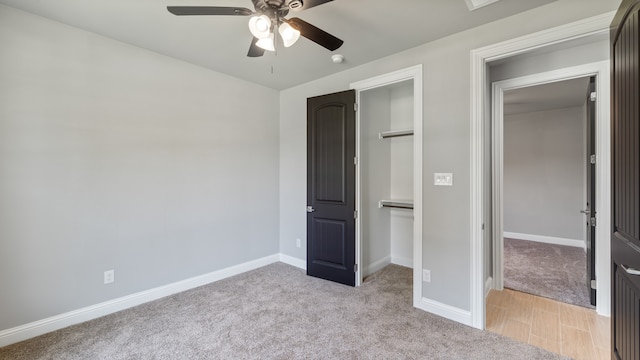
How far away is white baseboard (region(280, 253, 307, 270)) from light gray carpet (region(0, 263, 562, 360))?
0.76 m

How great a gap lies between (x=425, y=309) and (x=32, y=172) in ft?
12.0

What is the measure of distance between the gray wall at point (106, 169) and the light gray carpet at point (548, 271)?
3.60m

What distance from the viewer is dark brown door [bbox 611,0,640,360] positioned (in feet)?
4.17

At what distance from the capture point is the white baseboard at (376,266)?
357 centimetres

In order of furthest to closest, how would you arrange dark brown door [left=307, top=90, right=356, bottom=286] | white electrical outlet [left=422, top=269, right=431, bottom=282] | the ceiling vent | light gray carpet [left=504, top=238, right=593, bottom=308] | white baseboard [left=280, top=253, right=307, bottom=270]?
1. white baseboard [left=280, top=253, right=307, bottom=270]
2. dark brown door [left=307, top=90, right=356, bottom=286]
3. light gray carpet [left=504, top=238, right=593, bottom=308]
4. white electrical outlet [left=422, top=269, right=431, bottom=282]
5. the ceiling vent

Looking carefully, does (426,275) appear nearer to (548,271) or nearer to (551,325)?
(551,325)

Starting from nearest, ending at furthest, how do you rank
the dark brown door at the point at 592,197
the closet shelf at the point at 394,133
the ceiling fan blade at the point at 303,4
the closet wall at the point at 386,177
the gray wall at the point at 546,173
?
the ceiling fan blade at the point at 303,4
the dark brown door at the point at 592,197
the closet shelf at the point at 394,133
the closet wall at the point at 386,177
the gray wall at the point at 546,173

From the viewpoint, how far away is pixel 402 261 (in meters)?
3.95

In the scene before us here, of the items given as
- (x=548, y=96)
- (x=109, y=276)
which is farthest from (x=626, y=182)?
(x=109, y=276)

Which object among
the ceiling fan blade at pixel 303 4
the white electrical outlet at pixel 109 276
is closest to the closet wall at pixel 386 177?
the ceiling fan blade at pixel 303 4

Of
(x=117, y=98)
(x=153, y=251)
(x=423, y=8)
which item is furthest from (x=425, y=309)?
(x=117, y=98)

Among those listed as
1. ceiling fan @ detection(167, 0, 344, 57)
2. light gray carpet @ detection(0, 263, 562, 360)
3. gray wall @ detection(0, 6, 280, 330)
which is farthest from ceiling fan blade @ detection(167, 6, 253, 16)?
light gray carpet @ detection(0, 263, 562, 360)

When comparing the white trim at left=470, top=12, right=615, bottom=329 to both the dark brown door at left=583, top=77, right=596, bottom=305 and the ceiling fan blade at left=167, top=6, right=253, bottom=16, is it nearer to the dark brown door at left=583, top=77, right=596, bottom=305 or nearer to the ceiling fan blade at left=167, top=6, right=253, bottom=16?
the dark brown door at left=583, top=77, right=596, bottom=305

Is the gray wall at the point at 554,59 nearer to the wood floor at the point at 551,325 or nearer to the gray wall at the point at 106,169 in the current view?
the wood floor at the point at 551,325
